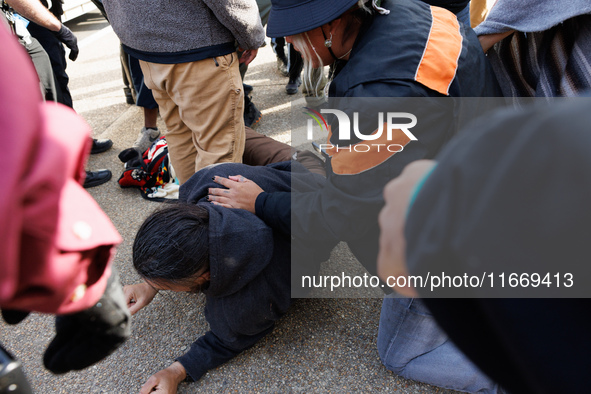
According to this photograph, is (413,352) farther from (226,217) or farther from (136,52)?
(136,52)

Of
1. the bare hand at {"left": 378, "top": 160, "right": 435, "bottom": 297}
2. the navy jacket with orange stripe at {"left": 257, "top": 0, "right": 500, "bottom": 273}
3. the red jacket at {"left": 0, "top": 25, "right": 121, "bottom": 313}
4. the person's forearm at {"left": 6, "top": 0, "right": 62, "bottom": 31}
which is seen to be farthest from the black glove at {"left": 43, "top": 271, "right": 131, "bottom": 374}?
the person's forearm at {"left": 6, "top": 0, "right": 62, "bottom": 31}

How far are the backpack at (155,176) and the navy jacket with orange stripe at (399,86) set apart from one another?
1562 mm

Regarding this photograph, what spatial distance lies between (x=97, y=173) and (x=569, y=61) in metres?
2.90

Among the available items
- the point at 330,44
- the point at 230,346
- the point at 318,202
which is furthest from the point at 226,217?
the point at 330,44

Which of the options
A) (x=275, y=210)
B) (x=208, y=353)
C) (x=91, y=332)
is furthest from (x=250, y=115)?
(x=91, y=332)

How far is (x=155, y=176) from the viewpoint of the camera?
2781 millimetres

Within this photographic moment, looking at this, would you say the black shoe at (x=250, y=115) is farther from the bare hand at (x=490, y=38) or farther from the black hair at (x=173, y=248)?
the bare hand at (x=490, y=38)

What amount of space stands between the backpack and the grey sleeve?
41.4 inches

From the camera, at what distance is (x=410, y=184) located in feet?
2.18

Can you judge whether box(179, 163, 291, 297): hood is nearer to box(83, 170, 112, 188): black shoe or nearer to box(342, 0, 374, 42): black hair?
box(342, 0, 374, 42): black hair

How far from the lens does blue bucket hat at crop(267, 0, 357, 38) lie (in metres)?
1.27

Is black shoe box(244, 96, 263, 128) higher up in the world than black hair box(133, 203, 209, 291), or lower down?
lower down

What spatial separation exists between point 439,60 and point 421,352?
3.56 feet

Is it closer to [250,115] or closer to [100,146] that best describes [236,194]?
[250,115]
